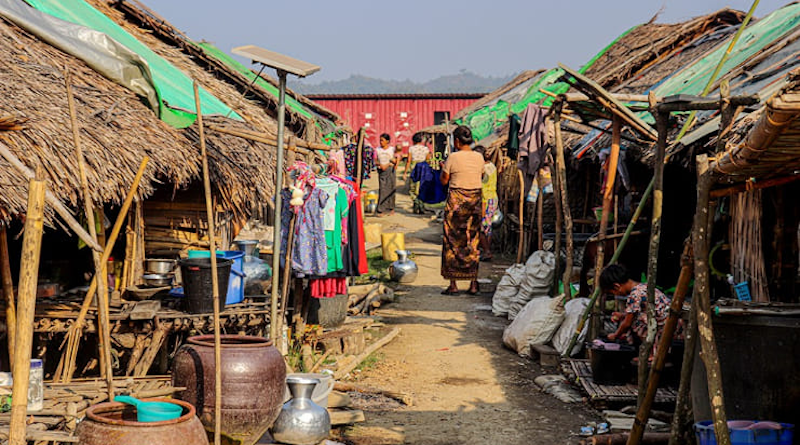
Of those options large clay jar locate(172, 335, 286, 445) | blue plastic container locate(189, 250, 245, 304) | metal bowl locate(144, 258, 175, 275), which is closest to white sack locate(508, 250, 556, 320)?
blue plastic container locate(189, 250, 245, 304)

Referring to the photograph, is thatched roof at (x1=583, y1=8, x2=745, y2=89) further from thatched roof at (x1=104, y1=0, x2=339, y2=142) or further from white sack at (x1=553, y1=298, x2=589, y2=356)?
white sack at (x1=553, y1=298, x2=589, y2=356)

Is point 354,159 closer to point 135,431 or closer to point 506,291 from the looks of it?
point 506,291

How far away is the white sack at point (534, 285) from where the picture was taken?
31.9 feet

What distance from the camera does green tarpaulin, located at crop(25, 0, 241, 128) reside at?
288 inches

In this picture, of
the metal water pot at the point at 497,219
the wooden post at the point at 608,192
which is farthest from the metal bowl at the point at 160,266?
the metal water pot at the point at 497,219

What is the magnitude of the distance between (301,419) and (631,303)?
281cm

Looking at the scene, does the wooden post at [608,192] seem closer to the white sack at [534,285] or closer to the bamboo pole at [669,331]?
the white sack at [534,285]

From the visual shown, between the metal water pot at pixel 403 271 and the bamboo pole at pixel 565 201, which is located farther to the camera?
the metal water pot at pixel 403 271

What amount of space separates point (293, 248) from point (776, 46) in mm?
5217

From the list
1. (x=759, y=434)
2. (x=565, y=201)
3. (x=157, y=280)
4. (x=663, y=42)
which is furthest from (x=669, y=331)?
(x=663, y=42)

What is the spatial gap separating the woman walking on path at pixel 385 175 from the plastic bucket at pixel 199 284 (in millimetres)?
11366

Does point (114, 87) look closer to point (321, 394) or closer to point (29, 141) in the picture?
point (29, 141)

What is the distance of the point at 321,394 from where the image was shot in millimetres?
5762

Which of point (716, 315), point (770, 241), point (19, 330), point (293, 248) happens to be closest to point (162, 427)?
point (19, 330)
